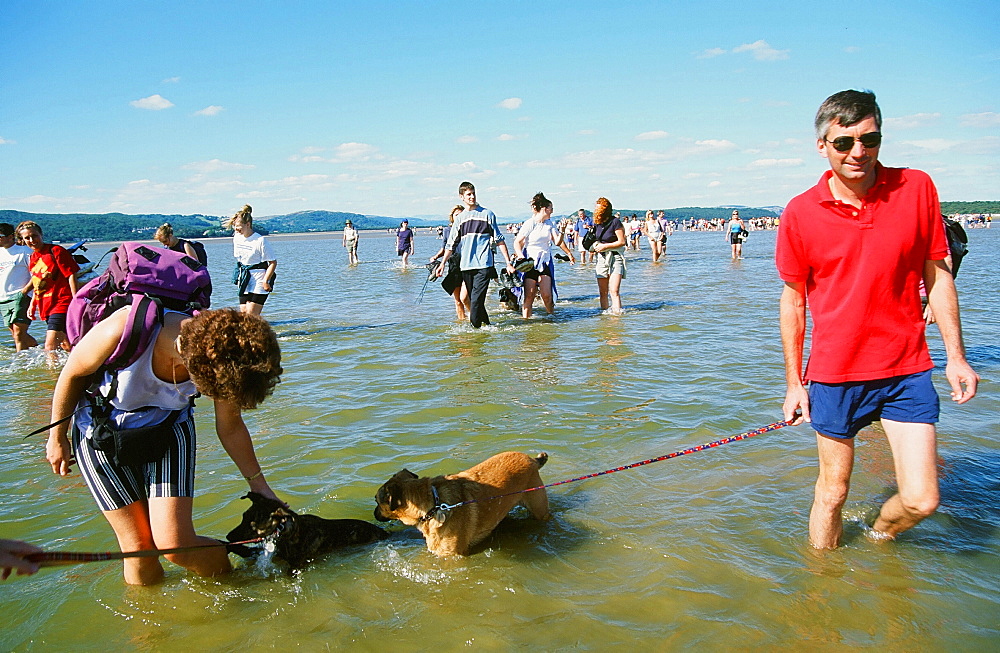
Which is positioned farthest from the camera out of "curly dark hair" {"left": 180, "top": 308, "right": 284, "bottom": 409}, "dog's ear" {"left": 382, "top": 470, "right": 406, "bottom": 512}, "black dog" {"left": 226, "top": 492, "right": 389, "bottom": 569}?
"dog's ear" {"left": 382, "top": 470, "right": 406, "bottom": 512}

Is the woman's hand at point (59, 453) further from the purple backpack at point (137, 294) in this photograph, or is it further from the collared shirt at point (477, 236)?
the collared shirt at point (477, 236)

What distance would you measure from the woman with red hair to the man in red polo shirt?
8.81 m

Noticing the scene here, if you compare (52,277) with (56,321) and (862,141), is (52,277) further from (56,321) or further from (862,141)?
(862,141)

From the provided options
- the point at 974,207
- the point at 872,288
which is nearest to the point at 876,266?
the point at 872,288

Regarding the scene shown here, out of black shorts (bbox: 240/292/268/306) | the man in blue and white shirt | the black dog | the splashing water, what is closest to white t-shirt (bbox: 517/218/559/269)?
the man in blue and white shirt

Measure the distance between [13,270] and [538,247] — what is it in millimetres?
8489

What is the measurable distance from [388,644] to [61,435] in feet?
6.37

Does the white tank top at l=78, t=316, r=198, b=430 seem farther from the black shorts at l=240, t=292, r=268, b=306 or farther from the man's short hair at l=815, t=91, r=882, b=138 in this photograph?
the black shorts at l=240, t=292, r=268, b=306

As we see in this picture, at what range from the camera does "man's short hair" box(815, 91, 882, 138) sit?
3.13 metres

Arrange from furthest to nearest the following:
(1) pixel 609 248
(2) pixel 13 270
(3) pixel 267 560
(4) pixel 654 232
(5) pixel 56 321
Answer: (4) pixel 654 232, (1) pixel 609 248, (2) pixel 13 270, (5) pixel 56 321, (3) pixel 267 560

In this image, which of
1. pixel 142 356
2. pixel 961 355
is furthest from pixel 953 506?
pixel 142 356

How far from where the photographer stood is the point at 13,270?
995 cm

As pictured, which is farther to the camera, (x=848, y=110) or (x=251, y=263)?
(x=251, y=263)

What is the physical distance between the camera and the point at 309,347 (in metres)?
11.1
